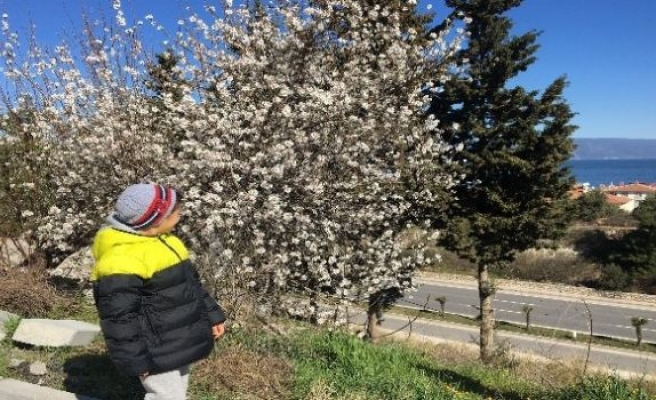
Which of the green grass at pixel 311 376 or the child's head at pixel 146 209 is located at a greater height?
the child's head at pixel 146 209

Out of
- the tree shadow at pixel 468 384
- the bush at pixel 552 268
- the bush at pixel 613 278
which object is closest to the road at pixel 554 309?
the bush at pixel 613 278

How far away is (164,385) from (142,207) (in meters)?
0.98

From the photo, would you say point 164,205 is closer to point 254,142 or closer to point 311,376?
point 311,376

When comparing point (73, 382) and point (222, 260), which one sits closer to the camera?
point (73, 382)

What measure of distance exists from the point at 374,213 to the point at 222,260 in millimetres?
3499

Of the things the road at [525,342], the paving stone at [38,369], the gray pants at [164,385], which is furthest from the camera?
the road at [525,342]

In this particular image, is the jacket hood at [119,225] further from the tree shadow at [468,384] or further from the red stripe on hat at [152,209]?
the tree shadow at [468,384]

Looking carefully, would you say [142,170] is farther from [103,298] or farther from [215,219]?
[103,298]

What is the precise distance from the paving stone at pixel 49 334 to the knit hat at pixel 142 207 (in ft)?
8.84

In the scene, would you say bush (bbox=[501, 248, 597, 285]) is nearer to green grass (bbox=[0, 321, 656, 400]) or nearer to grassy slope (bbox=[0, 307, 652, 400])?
green grass (bbox=[0, 321, 656, 400])

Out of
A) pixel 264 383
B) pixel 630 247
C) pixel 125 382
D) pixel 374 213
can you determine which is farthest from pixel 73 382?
pixel 630 247

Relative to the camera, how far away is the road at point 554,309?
2598 cm

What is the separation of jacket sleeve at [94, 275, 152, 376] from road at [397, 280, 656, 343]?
2207 centimetres

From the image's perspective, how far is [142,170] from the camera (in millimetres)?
8188
